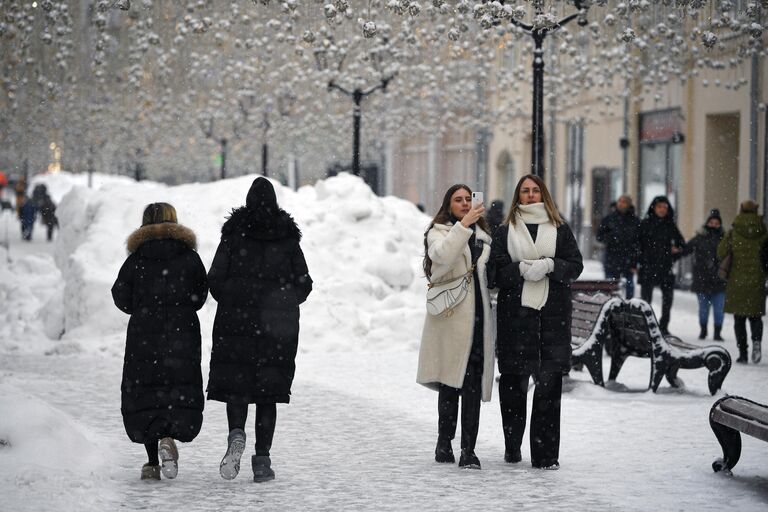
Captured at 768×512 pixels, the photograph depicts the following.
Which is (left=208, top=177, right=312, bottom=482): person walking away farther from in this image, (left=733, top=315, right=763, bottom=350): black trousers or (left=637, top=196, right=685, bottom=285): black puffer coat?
(left=637, top=196, right=685, bottom=285): black puffer coat

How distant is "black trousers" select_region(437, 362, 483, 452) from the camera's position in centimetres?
820

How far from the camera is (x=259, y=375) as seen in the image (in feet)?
25.4

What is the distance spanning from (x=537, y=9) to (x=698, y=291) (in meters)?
5.49

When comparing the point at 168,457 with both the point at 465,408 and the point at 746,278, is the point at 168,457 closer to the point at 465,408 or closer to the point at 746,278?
the point at 465,408

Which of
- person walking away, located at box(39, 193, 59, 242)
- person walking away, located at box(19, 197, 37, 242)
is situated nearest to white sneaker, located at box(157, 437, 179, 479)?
person walking away, located at box(39, 193, 59, 242)

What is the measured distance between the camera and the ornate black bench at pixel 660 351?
11.6 metres

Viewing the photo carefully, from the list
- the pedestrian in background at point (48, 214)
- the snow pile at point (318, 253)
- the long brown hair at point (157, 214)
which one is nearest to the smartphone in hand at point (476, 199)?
the long brown hair at point (157, 214)

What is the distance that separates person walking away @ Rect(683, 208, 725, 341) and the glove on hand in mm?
9107

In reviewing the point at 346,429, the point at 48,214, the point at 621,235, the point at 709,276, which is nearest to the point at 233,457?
the point at 346,429

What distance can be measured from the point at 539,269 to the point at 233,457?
2145 millimetres

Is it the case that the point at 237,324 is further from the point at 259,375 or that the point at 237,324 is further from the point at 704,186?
the point at 704,186

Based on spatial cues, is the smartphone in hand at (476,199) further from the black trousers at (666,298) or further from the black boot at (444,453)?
the black trousers at (666,298)

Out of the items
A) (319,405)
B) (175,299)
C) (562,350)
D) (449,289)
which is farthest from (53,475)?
(319,405)

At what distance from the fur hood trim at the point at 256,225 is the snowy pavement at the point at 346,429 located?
4.78ft
